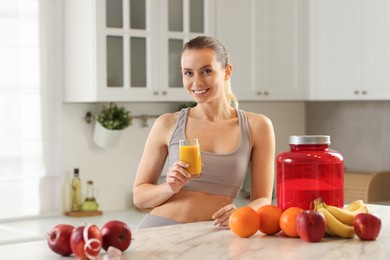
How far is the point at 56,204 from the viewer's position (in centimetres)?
454

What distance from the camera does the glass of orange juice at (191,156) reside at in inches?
94.7

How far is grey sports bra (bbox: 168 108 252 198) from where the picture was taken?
2703 millimetres

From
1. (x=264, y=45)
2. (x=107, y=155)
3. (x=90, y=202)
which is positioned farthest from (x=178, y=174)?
(x=264, y=45)

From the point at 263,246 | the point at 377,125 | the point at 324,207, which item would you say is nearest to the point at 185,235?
the point at 263,246

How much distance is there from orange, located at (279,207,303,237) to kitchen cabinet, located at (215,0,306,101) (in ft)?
9.12

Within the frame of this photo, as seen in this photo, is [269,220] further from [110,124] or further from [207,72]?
[110,124]

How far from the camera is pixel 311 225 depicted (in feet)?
6.91

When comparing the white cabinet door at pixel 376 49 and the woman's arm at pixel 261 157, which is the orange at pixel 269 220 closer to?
the woman's arm at pixel 261 157

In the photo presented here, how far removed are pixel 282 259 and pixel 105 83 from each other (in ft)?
8.57

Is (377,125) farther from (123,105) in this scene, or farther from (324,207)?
(324,207)

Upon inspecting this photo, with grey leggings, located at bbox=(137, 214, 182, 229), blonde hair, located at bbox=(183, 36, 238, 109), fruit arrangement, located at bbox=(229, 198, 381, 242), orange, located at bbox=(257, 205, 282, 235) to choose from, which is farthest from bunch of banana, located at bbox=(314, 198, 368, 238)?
blonde hair, located at bbox=(183, 36, 238, 109)

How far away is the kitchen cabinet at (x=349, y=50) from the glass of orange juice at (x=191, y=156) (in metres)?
2.61

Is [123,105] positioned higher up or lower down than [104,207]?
higher up

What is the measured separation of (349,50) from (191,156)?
2.83 metres
